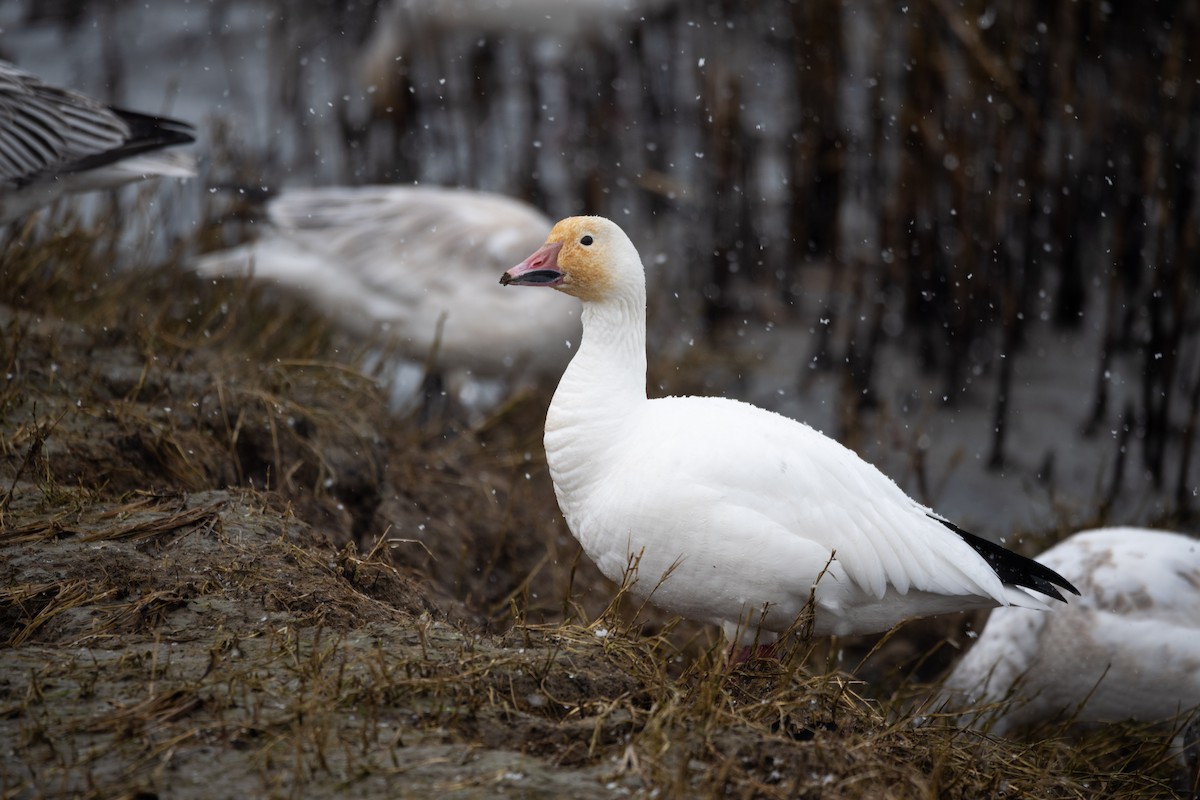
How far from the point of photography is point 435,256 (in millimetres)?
7152

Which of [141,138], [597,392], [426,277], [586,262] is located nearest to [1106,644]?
[597,392]

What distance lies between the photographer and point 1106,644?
15.4ft

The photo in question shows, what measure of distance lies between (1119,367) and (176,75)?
8.14 meters

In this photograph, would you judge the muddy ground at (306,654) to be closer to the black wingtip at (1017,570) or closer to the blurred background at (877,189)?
the black wingtip at (1017,570)

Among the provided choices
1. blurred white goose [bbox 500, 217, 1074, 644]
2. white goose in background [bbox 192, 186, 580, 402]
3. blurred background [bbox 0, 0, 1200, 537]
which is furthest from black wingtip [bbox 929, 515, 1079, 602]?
white goose in background [bbox 192, 186, 580, 402]

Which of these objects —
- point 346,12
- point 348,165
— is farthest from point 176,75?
point 348,165

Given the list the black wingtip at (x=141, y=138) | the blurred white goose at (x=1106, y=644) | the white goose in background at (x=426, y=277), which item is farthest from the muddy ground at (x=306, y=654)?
the white goose in background at (x=426, y=277)

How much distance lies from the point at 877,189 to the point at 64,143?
17.2 feet

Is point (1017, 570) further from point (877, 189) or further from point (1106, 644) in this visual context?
point (877, 189)

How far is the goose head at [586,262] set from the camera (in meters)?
3.73

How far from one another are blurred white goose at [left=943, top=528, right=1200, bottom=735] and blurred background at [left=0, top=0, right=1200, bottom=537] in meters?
1.09

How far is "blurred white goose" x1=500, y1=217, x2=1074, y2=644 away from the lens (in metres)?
3.43

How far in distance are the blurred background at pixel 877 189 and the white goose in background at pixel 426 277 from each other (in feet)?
1.52

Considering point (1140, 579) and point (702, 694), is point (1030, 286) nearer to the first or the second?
point (1140, 579)
